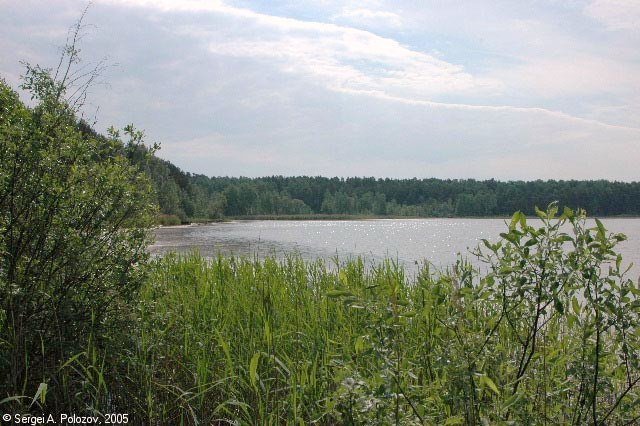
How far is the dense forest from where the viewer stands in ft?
266

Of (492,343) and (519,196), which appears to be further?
(519,196)

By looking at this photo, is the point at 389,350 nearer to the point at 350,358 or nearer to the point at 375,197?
the point at 350,358

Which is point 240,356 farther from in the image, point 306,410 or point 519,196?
point 519,196

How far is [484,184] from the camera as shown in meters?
123

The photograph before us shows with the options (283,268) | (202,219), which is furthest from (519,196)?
(283,268)

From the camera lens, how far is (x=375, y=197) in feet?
524

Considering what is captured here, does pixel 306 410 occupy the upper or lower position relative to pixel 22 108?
lower

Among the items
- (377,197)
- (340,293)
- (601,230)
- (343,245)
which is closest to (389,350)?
(340,293)

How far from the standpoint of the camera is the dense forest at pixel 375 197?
266 ft

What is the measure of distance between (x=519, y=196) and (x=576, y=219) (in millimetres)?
92072

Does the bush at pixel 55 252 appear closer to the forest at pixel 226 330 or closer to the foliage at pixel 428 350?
the forest at pixel 226 330

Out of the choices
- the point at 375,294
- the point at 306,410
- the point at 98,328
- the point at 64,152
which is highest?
the point at 64,152

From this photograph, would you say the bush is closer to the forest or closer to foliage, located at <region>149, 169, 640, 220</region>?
the forest

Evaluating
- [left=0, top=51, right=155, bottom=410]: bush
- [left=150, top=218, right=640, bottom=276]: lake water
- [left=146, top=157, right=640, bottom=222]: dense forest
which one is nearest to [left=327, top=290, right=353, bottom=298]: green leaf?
[left=150, top=218, right=640, bottom=276]: lake water
